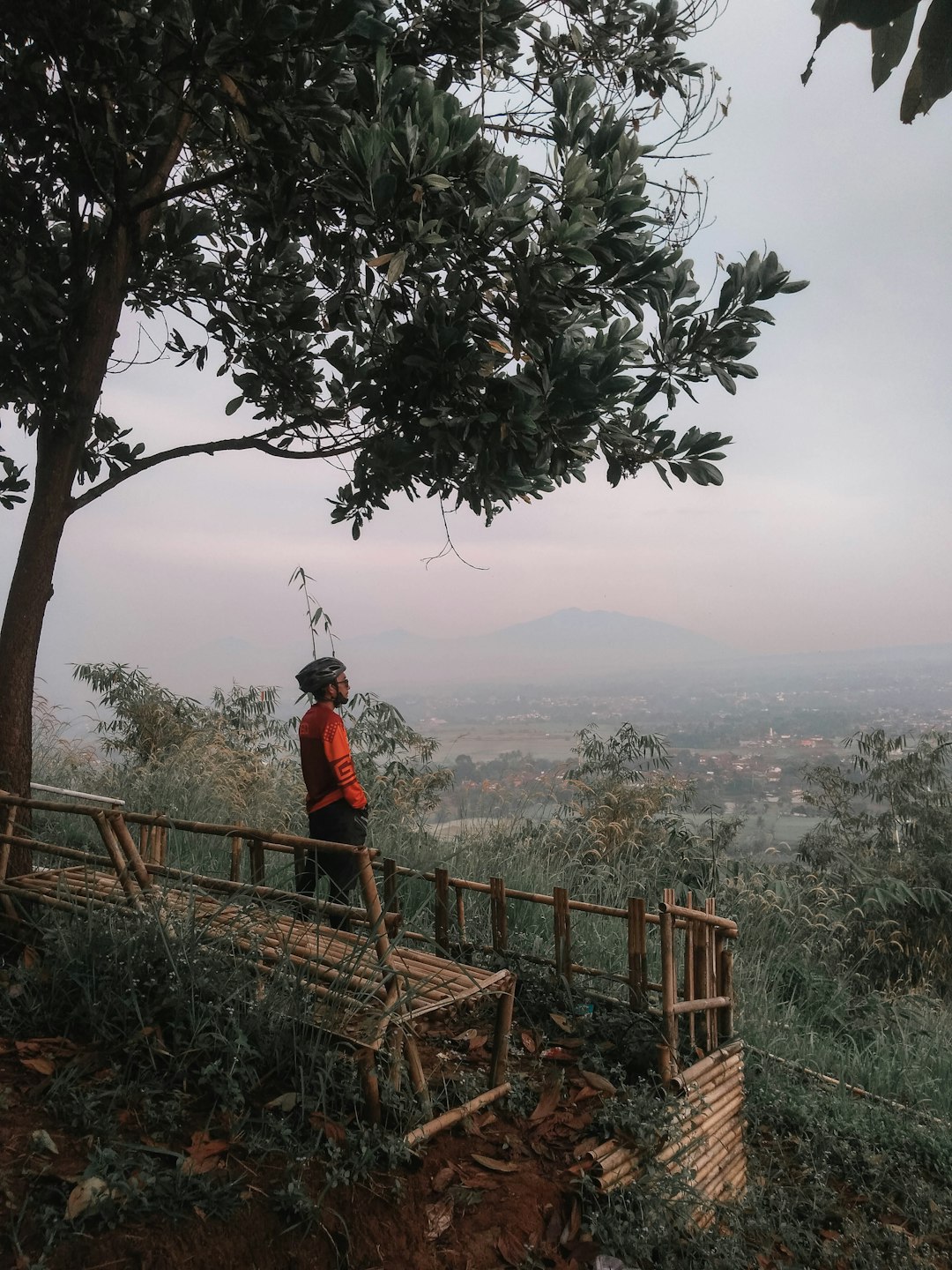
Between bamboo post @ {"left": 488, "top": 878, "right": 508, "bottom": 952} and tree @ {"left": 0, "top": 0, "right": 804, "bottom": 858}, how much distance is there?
6.55 ft

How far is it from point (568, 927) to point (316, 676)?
208 centimetres

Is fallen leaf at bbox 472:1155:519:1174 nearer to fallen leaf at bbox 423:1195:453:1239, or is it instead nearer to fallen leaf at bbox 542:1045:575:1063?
fallen leaf at bbox 423:1195:453:1239

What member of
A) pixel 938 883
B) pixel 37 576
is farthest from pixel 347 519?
pixel 938 883

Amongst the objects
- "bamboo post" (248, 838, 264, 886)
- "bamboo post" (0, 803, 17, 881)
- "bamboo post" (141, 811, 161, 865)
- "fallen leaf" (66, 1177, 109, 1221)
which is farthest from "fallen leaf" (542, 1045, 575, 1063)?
"bamboo post" (0, 803, 17, 881)

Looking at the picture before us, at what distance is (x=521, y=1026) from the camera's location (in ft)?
14.5

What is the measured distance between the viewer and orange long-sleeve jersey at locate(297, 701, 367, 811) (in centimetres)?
555

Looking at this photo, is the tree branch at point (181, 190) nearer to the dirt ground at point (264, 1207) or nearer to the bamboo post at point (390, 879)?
the bamboo post at point (390, 879)

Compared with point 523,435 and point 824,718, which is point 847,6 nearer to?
point 523,435

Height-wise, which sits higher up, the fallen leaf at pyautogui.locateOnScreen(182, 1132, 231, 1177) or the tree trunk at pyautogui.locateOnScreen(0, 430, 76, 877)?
the tree trunk at pyautogui.locateOnScreen(0, 430, 76, 877)

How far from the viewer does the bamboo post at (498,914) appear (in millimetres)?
4730

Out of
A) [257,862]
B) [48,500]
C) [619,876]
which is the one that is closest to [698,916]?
[257,862]

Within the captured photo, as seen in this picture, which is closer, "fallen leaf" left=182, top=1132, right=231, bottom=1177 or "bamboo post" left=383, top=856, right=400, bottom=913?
"fallen leaf" left=182, top=1132, right=231, bottom=1177

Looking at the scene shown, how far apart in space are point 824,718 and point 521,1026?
17674mm

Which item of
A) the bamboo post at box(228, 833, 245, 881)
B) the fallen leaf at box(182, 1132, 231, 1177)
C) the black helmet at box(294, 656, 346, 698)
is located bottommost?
the fallen leaf at box(182, 1132, 231, 1177)
